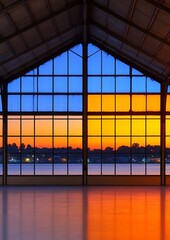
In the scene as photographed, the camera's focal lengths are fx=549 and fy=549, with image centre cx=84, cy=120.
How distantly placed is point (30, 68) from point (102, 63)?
5.31 m

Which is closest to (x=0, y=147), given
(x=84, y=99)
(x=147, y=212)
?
(x=84, y=99)

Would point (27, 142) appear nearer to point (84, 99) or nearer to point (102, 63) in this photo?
point (84, 99)

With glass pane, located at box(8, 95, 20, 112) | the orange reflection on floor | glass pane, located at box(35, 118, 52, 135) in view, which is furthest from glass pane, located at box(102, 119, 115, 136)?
glass pane, located at box(8, 95, 20, 112)

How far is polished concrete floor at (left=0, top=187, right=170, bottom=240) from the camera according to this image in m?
19.3

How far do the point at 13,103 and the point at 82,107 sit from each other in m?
5.12

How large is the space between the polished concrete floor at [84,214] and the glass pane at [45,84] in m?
7.71

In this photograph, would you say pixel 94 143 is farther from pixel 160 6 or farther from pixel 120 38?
pixel 160 6

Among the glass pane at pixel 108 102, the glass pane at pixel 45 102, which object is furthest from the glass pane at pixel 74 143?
the glass pane at pixel 108 102

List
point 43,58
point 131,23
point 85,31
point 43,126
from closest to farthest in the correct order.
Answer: point 131,23 < point 85,31 < point 43,58 < point 43,126

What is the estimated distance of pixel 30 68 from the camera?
40.3 m

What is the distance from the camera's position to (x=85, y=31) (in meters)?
36.8

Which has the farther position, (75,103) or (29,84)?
(75,103)

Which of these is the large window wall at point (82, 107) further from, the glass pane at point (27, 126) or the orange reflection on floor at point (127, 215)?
the orange reflection on floor at point (127, 215)

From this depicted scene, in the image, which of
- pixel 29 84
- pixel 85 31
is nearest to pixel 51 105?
pixel 29 84
